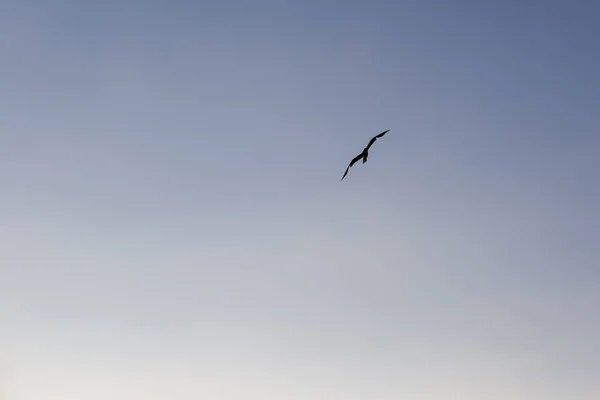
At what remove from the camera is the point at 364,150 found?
62562 millimetres
